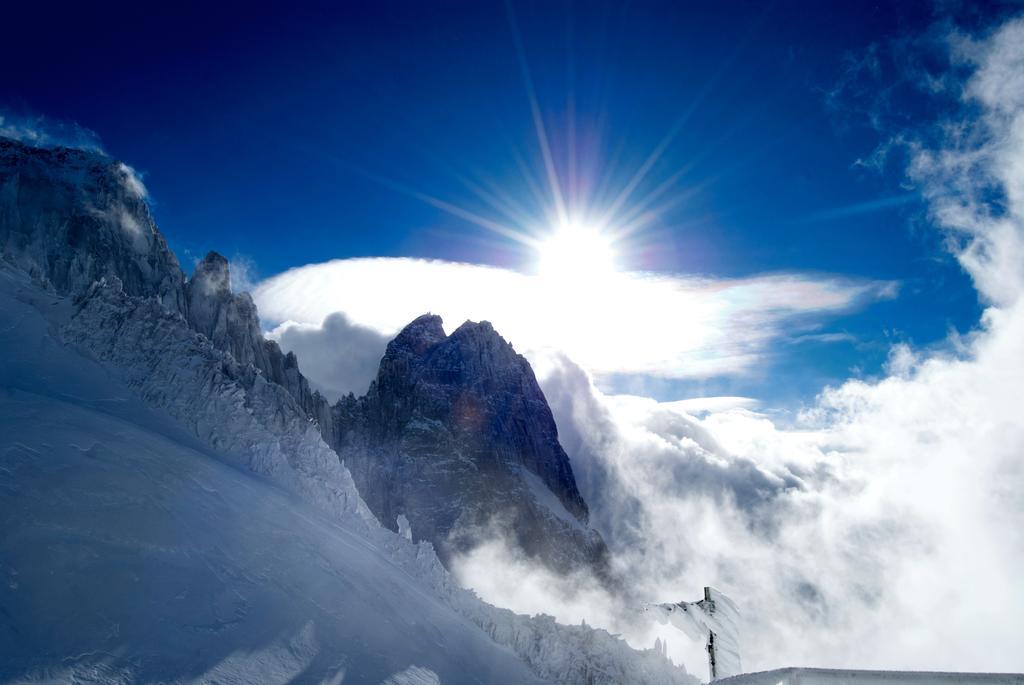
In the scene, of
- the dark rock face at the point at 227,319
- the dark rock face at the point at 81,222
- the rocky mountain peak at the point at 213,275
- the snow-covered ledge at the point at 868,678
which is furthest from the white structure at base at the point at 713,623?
the rocky mountain peak at the point at 213,275

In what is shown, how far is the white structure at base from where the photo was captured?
14250 mm

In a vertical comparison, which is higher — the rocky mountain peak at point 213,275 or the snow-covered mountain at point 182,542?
the rocky mountain peak at point 213,275

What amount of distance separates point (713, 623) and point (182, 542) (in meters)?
13.9

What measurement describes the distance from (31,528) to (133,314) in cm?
1795

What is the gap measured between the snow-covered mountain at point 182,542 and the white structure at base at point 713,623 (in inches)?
306

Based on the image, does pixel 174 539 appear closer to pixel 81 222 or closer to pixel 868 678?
pixel 868 678

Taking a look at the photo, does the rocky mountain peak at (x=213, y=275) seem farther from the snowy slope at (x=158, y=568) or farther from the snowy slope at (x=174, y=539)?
the snowy slope at (x=158, y=568)

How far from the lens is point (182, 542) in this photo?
15234 mm

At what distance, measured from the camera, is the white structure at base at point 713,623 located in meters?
14.2

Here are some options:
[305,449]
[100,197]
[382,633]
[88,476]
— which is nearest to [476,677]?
[382,633]

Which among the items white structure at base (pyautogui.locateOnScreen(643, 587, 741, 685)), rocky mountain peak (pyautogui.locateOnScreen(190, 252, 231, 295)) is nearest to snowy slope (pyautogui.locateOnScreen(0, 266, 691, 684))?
white structure at base (pyautogui.locateOnScreen(643, 587, 741, 685))

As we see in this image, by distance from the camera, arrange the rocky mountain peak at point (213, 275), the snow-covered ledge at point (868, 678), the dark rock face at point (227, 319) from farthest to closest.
Result: the rocky mountain peak at point (213, 275), the dark rock face at point (227, 319), the snow-covered ledge at point (868, 678)

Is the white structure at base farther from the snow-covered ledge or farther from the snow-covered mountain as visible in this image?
the snow-covered mountain

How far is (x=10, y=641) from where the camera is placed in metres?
10.1
